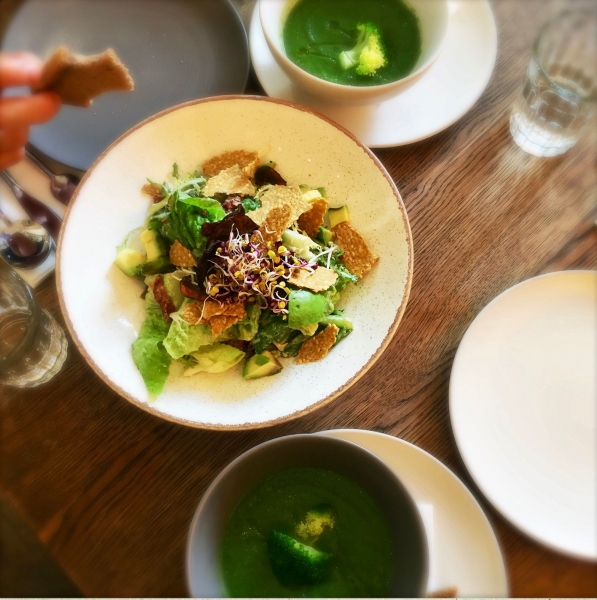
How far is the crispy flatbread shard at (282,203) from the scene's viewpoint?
1.00 m

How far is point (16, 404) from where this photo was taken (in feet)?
3.47

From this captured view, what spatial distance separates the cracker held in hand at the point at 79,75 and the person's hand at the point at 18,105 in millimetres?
13

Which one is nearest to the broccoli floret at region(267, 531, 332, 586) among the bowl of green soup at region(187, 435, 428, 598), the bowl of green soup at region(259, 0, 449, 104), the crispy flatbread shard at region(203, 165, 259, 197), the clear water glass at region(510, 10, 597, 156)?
the bowl of green soup at region(187, 435, 428, 598)

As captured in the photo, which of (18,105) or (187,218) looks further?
(187,218)

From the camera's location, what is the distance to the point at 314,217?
1.05m

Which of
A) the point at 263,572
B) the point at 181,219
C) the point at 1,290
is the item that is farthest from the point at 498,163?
the point at 1,290

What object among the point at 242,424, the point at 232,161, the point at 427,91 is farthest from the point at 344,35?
the point at 242,424

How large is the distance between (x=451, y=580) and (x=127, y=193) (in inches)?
39.1

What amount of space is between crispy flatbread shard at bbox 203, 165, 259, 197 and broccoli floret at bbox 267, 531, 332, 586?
662 millimetres

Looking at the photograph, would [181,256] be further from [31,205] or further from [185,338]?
[31,205]

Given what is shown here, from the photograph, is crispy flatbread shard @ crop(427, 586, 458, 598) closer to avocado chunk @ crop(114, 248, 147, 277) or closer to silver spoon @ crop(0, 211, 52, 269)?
avocado chunk @ crop(114, 248, 147, 277)

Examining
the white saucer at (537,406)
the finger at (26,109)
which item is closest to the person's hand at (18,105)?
the finger at (26,109)

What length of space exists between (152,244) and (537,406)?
883 mm

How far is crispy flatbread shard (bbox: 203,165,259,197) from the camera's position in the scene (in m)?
1.02
